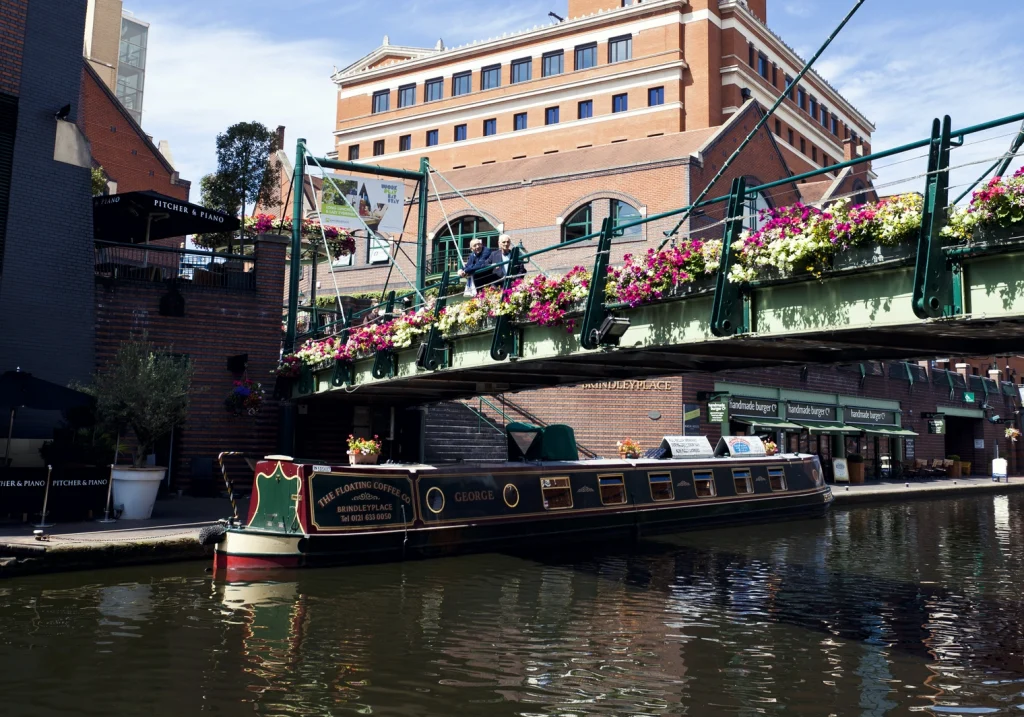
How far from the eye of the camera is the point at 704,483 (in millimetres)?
18484

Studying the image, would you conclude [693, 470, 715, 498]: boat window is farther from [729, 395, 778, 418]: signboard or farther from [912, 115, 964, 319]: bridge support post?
[912, 115, 964, 319]: bridge support post

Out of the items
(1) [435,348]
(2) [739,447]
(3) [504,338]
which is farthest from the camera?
(2) [739,447]

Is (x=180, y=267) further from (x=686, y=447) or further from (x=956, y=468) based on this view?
(x=956, y=468)

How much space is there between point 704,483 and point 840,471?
13314 millimetres

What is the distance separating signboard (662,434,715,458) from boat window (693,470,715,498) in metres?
0.60

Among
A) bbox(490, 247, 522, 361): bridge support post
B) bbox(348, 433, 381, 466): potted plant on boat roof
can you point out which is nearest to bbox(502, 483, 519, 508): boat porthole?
bbox(348, 433, 381, 466): potted plant on boat roof

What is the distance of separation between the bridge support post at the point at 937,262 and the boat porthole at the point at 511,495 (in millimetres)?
8948

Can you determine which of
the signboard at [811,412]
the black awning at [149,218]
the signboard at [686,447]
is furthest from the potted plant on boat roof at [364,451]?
the signboard at [811,412]

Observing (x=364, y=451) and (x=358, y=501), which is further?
(x=364, y=451)

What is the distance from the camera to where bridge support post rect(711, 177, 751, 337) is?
8570mm

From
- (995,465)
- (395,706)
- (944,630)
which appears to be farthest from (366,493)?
(995,465)

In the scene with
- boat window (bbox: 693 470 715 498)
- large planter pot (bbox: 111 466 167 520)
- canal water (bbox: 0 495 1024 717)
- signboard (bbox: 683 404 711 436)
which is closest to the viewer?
canal water (bbox: 0 495 1024 717)

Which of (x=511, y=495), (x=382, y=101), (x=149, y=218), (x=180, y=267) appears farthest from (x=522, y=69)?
(x=511, y=495)

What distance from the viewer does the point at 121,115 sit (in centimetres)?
3272
